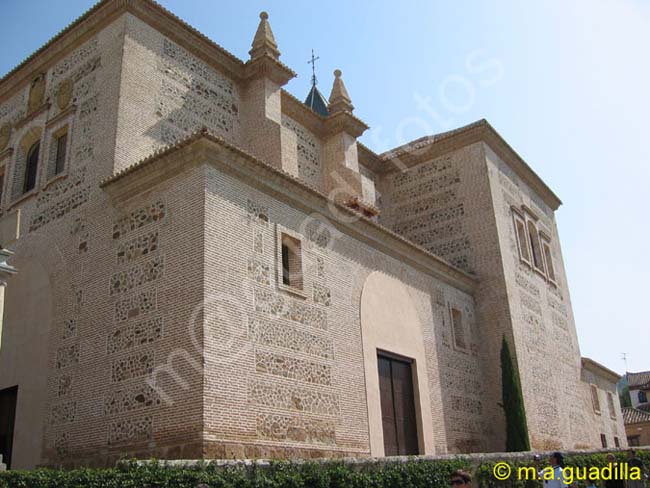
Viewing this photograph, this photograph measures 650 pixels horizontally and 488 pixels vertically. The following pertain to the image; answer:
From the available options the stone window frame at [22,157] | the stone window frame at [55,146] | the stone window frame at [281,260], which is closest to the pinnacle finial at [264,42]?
the stone window frame at [55,146]

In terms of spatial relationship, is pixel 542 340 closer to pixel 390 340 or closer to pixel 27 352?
pixel 390 340

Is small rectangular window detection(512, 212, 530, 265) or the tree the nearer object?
the tree

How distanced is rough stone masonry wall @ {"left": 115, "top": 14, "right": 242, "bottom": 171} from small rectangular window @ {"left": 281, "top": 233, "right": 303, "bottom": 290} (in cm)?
312

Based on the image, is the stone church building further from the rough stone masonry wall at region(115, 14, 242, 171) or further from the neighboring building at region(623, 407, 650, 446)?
the neighboring building at region(623, 407, 650, 446)

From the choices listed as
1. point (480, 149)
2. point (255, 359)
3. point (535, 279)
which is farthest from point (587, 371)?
point (255, 359)

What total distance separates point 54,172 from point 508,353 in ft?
35.6

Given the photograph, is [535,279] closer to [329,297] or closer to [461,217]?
[461,217]

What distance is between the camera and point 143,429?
9211 mm

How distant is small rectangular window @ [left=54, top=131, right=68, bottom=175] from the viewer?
12789 millimetres

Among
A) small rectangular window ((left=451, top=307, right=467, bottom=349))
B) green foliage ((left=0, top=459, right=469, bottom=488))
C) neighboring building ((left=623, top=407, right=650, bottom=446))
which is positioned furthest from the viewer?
neighboring building ((left=623, top=407, right=650, bottom=446))

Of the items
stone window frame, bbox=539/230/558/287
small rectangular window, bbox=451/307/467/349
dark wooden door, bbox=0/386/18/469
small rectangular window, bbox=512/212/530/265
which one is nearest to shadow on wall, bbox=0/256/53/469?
dark wooden door, bbox=0/386/18/469

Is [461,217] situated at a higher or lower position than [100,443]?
higher

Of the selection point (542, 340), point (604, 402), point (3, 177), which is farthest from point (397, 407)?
point (604, 402)

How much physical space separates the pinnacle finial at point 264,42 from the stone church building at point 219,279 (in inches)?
2.5
